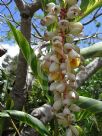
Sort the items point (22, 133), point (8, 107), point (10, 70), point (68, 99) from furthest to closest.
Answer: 1. point (10, 70)
2. point (22, 133)
3. point (8, 107)
4. point (68, 99)

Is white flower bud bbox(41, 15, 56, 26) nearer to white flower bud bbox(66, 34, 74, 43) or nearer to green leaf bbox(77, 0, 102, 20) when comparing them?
white flower bud bbox(66, 34, 74, 43)

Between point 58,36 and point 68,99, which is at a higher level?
point 58,36

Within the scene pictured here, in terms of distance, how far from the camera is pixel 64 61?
1380 millimetres

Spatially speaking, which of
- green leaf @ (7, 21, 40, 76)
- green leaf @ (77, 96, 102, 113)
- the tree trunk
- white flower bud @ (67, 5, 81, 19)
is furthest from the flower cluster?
the tree trunk

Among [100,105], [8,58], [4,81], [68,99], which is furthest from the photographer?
[8,58]

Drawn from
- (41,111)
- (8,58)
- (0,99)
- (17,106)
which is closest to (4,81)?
(0,99)

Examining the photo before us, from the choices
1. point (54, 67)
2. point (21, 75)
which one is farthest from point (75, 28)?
point (21, 75)

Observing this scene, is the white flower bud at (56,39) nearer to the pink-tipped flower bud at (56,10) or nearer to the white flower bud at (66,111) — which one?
the pink-tipped flower bud at (56,10)

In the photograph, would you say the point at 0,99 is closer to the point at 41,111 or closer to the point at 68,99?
the point at 41,111

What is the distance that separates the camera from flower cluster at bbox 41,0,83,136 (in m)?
1.37

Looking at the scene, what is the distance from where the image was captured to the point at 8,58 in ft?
13.9

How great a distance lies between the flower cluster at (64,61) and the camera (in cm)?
137

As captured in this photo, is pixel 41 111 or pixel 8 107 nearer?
pixel 8 107

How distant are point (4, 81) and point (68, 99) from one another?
5.62 feet
